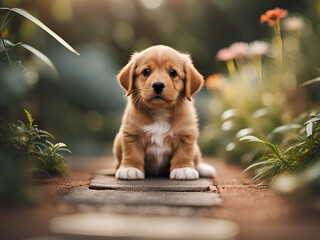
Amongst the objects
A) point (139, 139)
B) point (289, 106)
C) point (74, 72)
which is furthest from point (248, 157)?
point (74, 72)

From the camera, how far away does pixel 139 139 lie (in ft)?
11.4

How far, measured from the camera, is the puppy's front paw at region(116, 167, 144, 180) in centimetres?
331

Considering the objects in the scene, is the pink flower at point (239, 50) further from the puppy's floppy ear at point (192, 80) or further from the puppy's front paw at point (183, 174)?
the puppy's front paw at point (183, 174)

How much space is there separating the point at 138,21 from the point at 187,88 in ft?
19.5

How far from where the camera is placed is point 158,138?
343cm

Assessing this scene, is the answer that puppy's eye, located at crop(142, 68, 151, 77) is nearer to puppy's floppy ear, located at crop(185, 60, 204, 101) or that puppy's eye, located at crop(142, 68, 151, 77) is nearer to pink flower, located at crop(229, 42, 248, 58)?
puppy's floppy ear, located at crop(185, 60, 204, 101)

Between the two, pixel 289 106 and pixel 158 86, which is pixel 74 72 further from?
pixel 158 86

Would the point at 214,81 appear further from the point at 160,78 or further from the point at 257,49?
the point at 160,78

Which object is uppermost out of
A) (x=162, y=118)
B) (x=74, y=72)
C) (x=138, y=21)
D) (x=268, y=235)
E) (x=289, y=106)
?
(x=138, y=21)

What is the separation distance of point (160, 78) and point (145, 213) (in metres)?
1.46

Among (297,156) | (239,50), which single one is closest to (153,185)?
(297,156)

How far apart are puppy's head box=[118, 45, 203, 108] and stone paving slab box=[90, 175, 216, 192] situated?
69cm

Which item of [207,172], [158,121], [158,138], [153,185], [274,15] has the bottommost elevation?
Result: [153,185]

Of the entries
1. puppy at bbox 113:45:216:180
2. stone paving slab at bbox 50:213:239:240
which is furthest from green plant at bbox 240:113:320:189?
stone paving slab at bbox 50:213:239:240
